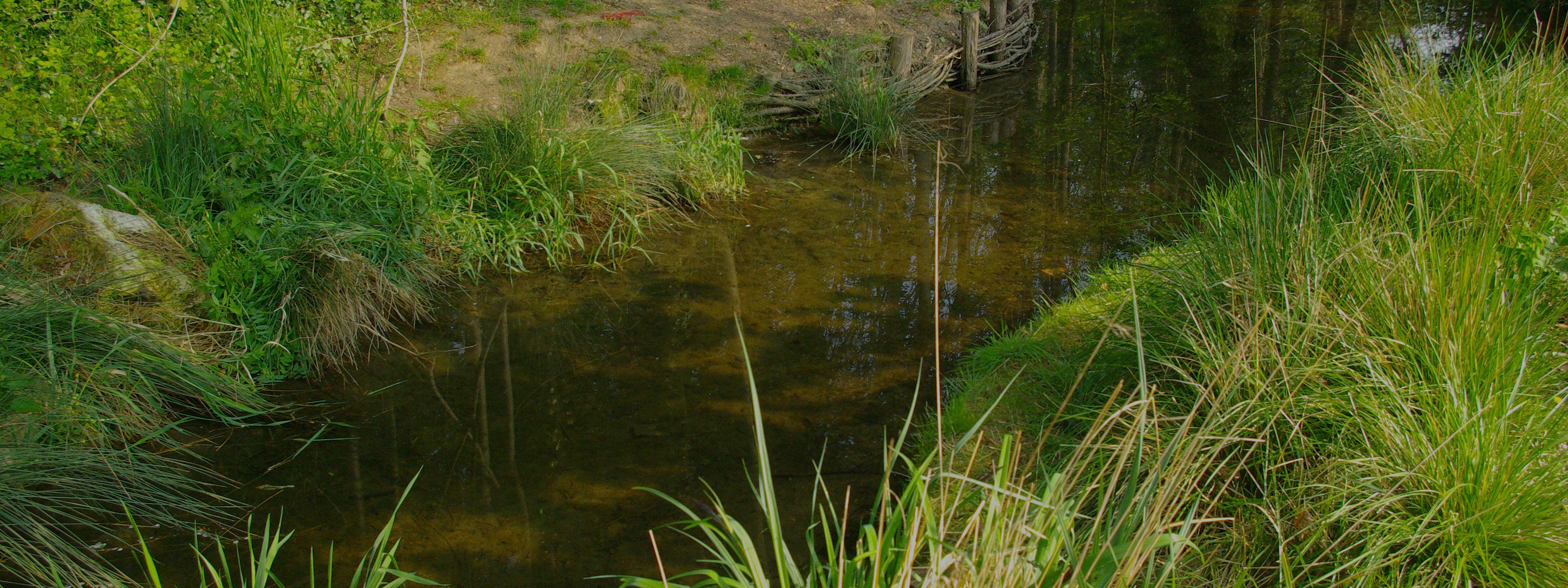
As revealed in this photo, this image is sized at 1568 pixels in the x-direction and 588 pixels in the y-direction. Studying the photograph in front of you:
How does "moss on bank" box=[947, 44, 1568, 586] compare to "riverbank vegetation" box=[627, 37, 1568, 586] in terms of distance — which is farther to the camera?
"moss on bank" box=[947, 44, 1568, 586]

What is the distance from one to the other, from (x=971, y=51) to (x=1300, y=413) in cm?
620

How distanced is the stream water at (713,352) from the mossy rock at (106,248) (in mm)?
688

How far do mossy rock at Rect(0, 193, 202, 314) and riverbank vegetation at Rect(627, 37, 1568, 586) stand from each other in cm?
262

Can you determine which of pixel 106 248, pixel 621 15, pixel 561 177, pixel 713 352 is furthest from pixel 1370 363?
pixel 621 15

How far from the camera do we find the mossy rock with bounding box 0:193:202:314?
143 inches

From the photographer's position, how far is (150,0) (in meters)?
5.32

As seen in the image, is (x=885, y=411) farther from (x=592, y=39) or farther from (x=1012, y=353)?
(x=592, y=39)

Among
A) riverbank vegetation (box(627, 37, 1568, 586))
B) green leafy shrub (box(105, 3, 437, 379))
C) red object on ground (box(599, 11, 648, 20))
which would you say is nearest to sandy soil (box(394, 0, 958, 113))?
red object on ground (box(599, 11, 648, 20))

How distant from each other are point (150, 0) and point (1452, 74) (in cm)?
680

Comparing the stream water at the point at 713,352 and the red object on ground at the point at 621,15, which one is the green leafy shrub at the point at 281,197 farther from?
the red object on ground at the point at 621,15

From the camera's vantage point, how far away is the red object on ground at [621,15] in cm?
745

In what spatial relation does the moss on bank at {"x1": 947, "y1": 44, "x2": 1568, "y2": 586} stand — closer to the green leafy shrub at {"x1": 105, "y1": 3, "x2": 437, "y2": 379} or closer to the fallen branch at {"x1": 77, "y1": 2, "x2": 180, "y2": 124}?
the green leafy shrub at {"x1": 105, "y1": 3, "x2": 437, "y2": 379}

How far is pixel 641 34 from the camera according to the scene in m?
7.40

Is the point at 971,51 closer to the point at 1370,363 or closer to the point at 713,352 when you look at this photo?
the point at 713,352
